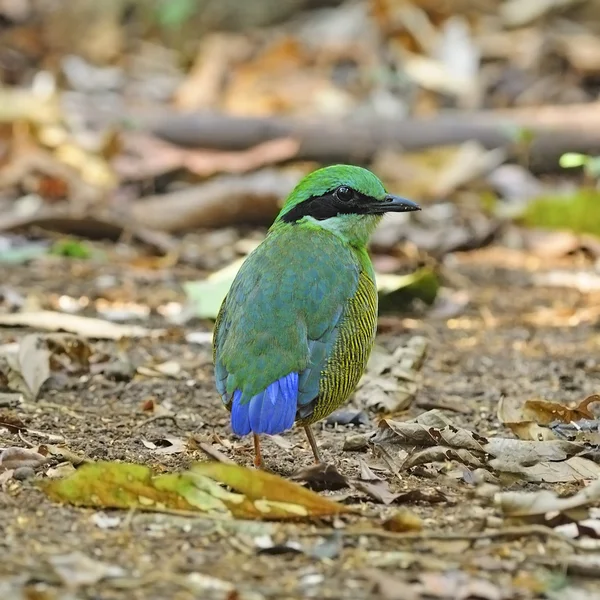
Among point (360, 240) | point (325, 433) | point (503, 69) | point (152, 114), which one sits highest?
point (503, 69)

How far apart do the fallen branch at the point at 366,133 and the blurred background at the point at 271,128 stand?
0.02m

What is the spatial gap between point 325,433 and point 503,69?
951cm

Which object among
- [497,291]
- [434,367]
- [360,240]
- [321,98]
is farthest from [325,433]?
[321,98]

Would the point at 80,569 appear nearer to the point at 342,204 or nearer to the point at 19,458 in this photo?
the point at 19,458

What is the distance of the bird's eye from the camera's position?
4.67 m

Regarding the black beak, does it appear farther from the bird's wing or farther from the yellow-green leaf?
the yellow-green leaf

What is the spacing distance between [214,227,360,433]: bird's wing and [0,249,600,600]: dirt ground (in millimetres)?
353

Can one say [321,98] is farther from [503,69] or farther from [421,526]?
[421,526]

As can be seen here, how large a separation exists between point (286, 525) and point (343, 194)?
174 centimetres

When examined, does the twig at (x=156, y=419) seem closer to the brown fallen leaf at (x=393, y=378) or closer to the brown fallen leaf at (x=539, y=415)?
the brown fallen leaf at (x=393, y=378)

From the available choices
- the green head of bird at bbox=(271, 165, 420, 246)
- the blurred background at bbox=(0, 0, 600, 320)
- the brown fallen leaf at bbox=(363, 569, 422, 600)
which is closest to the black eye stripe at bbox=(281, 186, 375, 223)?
the green head of bird at bbox=(271, 165, 420, 246)

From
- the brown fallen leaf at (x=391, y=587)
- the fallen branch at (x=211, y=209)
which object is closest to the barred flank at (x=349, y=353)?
the brown fallen leaf at (x=391, y=587)

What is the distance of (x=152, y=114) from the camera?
11117 mm

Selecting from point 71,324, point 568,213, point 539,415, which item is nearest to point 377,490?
point 539,415
